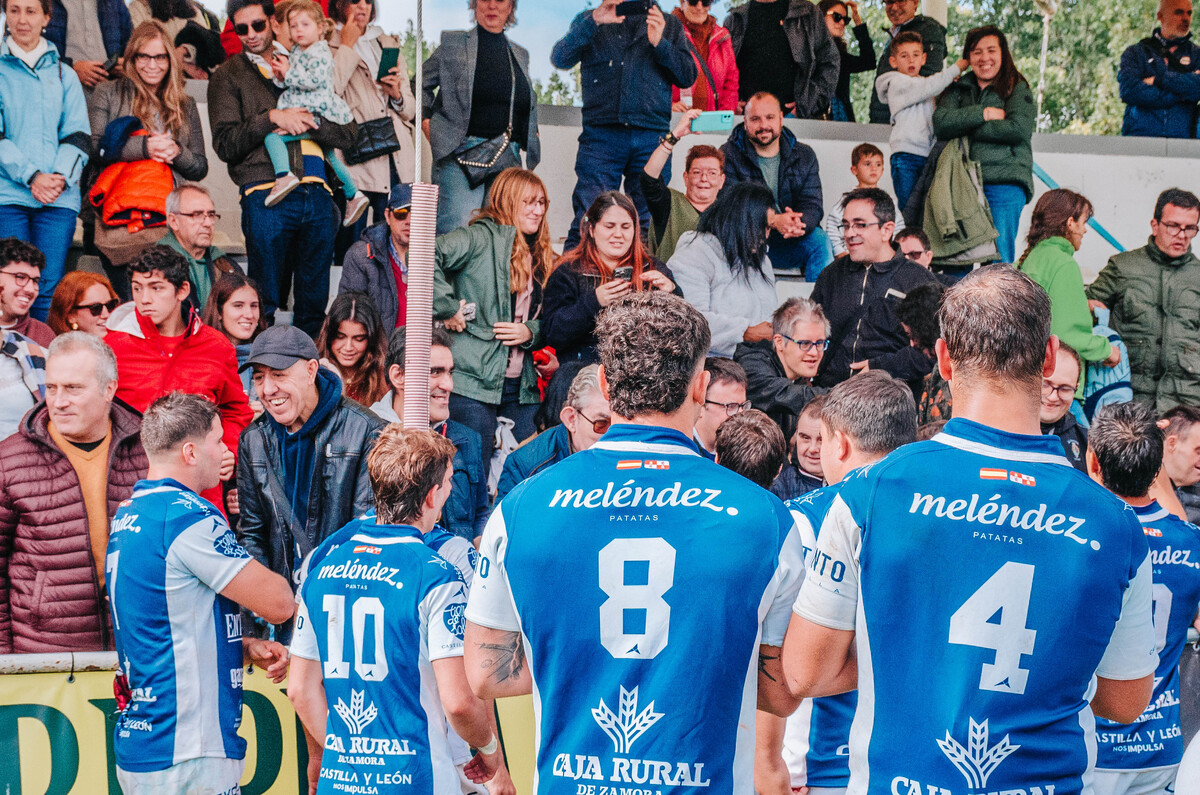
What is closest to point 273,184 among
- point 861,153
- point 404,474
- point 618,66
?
point 618,66

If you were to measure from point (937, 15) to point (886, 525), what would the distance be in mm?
10264

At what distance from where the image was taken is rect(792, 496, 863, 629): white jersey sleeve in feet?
7.41

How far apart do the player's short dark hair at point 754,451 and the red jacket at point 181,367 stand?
2.57m

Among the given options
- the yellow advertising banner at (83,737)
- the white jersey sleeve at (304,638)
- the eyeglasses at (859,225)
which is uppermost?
the eyeglasses at (859,225)

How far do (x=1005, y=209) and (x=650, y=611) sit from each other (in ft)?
24.0

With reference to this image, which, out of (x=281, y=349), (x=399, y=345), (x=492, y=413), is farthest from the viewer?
(x=492, y=413)

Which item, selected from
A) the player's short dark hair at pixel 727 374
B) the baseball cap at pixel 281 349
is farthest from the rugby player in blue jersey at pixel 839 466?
the baseball cap at pixel 281 349

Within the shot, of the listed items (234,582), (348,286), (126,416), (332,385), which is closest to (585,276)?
(348,286)

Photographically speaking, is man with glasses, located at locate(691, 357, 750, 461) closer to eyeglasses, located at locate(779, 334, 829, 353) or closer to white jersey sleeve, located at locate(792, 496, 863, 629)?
eyeglasses, located at locate(779, 334, 829, 353)

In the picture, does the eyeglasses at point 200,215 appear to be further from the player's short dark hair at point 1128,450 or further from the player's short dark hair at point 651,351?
the player's short dark hair at point 1128,450

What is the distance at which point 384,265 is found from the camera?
21.8ft

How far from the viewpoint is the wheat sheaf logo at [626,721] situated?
2.26 m

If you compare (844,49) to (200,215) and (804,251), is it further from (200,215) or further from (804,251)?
(200,215)

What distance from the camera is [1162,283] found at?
810cm
